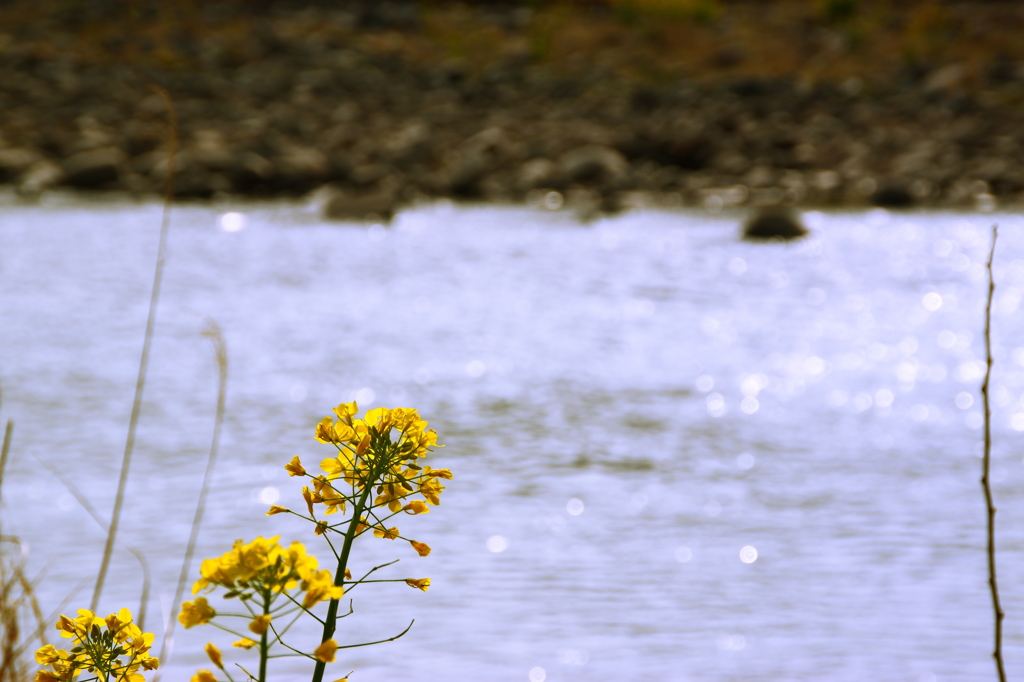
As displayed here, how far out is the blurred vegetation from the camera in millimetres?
11672

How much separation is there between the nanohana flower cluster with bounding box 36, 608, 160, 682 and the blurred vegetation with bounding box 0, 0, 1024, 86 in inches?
437

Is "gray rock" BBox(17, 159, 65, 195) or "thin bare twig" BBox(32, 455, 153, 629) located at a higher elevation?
"gray rock" BBox(17, 159, 65, 195)

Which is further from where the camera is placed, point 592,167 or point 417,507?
point 592,167

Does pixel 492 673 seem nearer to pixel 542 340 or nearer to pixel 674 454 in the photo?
pixel 674 454

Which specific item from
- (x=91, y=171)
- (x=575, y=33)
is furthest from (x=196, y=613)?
(x=575, y=33)

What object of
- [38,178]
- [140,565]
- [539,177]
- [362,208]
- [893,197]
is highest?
[539,177]

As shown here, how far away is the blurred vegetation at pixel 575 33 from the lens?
1167cm

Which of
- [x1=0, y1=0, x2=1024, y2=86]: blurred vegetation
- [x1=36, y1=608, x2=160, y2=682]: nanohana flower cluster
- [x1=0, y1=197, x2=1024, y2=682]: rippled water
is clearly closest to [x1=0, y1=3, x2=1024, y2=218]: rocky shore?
[x1=0, y1=0, x2=1024, y2=86]: blurred vegetation

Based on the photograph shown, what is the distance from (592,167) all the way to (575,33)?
197 inches

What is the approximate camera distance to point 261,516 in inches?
91.4

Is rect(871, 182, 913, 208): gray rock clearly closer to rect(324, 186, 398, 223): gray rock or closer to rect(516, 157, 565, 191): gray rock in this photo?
rect(516, 157, 565, 191): gray rock

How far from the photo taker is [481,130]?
9609 mm

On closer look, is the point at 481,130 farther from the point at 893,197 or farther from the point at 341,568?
the point at 341,568

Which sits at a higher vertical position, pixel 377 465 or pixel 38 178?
pixel 38 178
